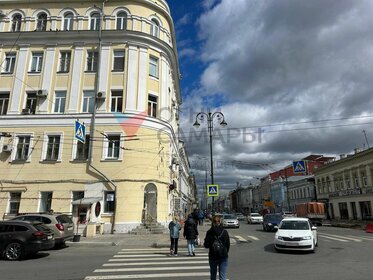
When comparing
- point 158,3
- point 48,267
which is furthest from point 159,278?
point 158,3

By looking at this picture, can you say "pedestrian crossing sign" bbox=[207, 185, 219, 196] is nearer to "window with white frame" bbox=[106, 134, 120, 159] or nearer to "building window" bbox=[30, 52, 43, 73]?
"window with white frame" bbox=[106, 134, 120, 159]

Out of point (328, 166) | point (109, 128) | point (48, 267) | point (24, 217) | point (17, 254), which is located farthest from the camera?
point (328, 166)

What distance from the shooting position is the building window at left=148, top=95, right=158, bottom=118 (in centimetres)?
2528

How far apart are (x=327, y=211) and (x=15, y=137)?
4960 cm

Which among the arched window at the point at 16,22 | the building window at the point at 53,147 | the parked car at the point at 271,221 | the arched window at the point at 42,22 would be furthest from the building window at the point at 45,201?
the parked car at the point at 271,221

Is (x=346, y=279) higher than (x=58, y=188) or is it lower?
lower

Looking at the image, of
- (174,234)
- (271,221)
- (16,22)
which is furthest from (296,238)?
(16,22)

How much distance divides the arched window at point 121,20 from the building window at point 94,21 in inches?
69.4

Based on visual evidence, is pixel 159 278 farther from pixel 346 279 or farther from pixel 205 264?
pixel 346 279

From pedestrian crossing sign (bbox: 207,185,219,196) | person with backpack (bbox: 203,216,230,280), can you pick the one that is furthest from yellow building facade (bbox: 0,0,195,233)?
person with backpack (bbox: 203,216,230,280)

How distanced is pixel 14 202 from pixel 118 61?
13.7 m

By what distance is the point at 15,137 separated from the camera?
23.8 metres

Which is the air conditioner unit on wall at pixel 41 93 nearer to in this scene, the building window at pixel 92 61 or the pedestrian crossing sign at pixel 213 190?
the building window at pixel 92 61

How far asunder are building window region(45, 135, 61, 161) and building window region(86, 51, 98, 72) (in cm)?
619
